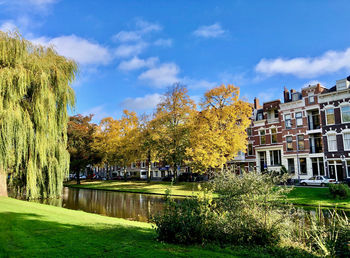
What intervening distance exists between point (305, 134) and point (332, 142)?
4295 millimetres

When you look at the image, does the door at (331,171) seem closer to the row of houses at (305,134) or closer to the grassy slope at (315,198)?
the row of houses at (305,134)

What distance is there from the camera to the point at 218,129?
1388 inches

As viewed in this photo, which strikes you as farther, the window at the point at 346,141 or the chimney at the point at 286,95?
the chimney at the point at 286,95

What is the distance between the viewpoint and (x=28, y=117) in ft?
57.4

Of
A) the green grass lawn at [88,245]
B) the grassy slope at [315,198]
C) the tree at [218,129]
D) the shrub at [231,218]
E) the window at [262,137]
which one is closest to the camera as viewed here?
the green grass lawn at [88,245]

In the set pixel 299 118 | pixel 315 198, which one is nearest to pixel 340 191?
pixel 315 198

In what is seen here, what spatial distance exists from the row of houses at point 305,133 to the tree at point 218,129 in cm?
558

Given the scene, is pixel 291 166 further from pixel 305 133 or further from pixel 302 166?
pixel 305 133

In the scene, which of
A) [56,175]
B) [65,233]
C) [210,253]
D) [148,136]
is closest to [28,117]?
[56,175]

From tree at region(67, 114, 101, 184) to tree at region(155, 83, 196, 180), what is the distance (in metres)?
18.8

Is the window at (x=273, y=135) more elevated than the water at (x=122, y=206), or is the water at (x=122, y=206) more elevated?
the window at (x=273, y=135)

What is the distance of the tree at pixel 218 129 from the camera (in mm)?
33625

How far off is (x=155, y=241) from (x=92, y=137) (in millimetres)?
48705

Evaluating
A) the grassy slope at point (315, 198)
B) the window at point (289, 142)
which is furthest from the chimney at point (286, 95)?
the grassy slope at point (315, 198)
